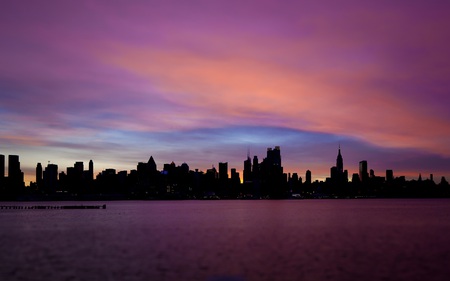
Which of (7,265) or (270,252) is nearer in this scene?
(7,265)

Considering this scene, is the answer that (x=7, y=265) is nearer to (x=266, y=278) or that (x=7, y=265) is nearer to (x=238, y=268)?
(x=238, y=268)

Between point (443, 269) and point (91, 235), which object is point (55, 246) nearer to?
point (91, 235)

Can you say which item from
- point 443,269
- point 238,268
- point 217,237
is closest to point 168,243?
point 217,237

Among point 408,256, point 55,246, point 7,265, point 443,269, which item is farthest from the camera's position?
point 55,246

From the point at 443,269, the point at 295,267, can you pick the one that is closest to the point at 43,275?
the point at 295,267

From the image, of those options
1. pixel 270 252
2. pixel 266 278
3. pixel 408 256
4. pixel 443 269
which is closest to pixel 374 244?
pixel 408 256

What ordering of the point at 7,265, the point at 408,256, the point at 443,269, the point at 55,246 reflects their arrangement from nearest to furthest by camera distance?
1. the point at 443,269
2. the point at 7,265
3. the point at 408,256
4. the point at 55,246

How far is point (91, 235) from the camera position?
110062mm

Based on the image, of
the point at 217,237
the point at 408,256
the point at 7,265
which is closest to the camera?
the point at 7,265

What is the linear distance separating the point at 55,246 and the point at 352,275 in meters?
53.7

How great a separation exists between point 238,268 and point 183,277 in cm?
923

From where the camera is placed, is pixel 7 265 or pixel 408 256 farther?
pixel 408 256

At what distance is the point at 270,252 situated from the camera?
78438 mm

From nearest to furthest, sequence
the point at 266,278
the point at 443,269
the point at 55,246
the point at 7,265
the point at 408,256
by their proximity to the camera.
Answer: the point at 266,278, the point at 443,269, the point at 7,265, the point at 408,256, the point at 55,246
